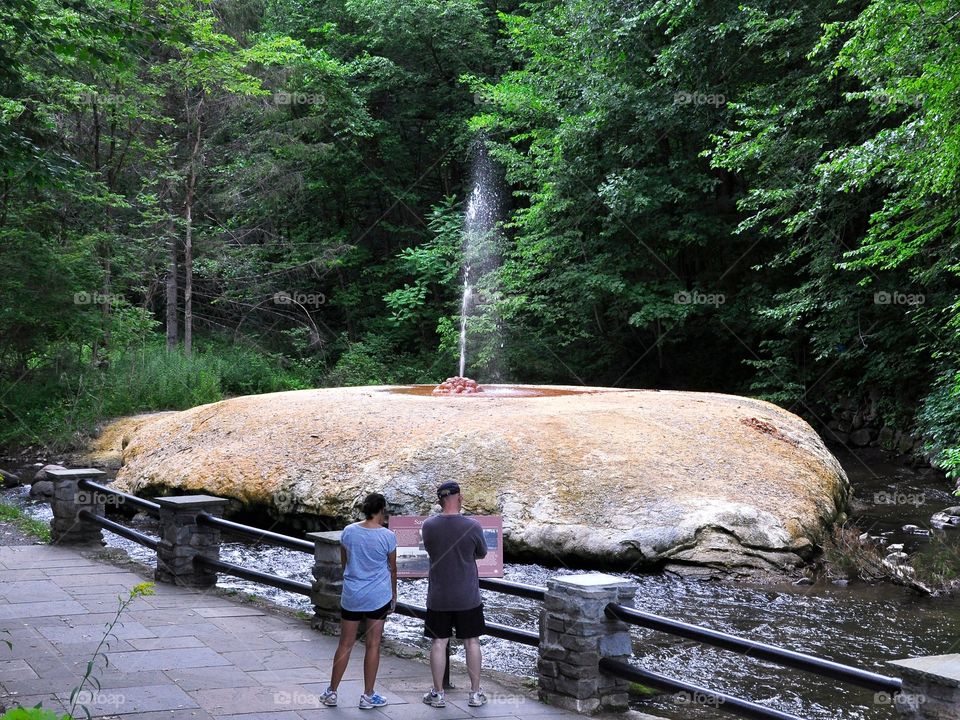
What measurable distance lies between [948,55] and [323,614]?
12.0 metres

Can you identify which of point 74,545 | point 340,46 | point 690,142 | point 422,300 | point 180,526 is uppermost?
point 340,46

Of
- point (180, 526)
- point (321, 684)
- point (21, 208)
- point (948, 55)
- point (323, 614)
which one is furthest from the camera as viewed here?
point (21, 208)

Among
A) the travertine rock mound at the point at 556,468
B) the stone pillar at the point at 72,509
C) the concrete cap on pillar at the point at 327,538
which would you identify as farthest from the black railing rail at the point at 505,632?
the stone pillar at the point at 72,509

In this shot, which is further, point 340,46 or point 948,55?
point 340,46

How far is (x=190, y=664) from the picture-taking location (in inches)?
266

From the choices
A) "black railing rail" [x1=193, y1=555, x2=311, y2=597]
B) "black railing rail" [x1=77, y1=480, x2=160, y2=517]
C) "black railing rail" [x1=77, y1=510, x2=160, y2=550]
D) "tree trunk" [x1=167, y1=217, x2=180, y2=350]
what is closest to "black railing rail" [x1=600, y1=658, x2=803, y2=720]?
"black railing rail" [x1=193, y1=555, x2=311, y2=597]

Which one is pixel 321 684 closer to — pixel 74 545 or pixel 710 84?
pixel 74 545

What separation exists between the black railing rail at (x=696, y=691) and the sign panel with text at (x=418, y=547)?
3.79 ft

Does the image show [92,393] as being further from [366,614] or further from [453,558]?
[453,558]

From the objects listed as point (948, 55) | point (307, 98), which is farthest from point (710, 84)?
point (307, 98)

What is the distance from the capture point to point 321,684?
6.42 metres

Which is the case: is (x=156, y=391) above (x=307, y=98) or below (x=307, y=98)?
below

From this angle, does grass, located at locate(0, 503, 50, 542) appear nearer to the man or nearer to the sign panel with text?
the sign panel with text

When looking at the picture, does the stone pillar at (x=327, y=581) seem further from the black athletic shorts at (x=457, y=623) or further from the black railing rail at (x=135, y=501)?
the black railing rail at (x=135, y=501)
